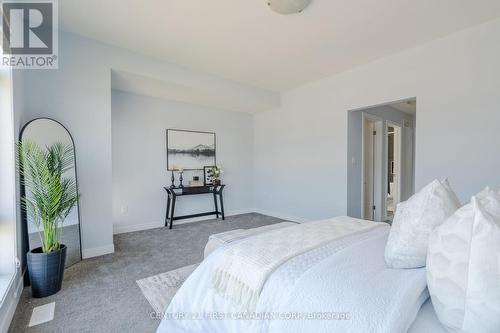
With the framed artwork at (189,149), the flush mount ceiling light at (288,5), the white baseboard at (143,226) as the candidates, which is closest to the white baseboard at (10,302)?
the white baseboard at (143,226)

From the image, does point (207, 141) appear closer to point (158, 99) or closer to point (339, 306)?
point (158, 99)

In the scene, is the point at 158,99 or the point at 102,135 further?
the point at 158,99

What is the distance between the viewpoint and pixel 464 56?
2.73 metres

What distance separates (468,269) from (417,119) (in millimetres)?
2987

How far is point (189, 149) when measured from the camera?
15.6 feet

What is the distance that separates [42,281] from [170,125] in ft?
10.1

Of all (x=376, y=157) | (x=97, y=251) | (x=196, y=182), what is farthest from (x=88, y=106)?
(x=376, y=157)

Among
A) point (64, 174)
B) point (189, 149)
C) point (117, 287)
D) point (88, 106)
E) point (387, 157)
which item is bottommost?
point (117, 287)

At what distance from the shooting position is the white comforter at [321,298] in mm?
829

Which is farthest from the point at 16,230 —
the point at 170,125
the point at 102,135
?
the point at 170,125

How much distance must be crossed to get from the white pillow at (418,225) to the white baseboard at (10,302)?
7.80ft

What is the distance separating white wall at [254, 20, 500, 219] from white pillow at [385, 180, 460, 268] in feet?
7.19

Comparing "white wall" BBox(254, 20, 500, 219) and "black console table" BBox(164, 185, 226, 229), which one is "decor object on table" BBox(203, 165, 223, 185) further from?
"white wall" BBox(254, 20, 500, 219)

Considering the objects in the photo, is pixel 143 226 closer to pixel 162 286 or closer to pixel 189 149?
pixel 189 149
